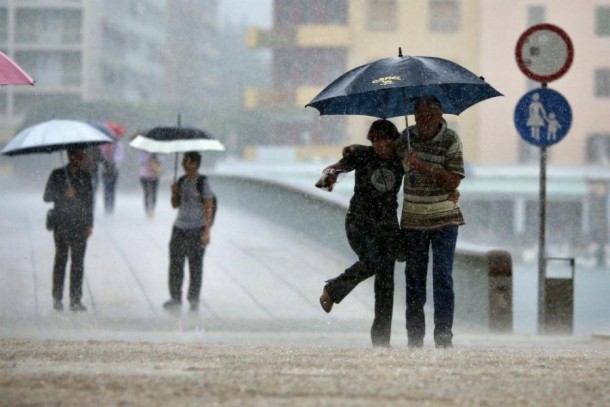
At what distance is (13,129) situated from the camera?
74.7 meters

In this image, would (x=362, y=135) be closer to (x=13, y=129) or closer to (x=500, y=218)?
(x=500, y=218)

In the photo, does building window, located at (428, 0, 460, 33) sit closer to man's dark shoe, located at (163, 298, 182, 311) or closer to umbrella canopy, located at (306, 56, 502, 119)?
man's dark shoe, located at (163, 298, 182, 311)

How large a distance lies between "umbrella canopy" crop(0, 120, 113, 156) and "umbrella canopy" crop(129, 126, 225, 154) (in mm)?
634

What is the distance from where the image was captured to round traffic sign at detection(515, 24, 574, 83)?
43.0 ft

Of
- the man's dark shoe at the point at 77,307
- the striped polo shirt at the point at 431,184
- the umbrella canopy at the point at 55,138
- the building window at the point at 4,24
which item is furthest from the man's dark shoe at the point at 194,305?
the building window at the point at 4,24

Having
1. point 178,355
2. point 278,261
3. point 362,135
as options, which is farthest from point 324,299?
point 362,135

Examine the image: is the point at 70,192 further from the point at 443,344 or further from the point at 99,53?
the point at 99,53

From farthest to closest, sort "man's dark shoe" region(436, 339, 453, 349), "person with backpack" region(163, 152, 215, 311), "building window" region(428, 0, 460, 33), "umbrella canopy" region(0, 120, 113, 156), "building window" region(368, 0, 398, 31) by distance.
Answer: "building window" region(428, 0, 460, 33)
"building window" region(368, 0, 398, 31)
"person with backpack" region(163, 152, 215, 311)
"umbrella canopy" region(0, 120, 113, 156)
"man's dark shoe" region(436, 339, 453, 349)

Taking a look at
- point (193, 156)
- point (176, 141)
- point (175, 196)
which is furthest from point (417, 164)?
point (176, 141)

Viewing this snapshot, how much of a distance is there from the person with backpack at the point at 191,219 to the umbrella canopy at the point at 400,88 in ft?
12.5

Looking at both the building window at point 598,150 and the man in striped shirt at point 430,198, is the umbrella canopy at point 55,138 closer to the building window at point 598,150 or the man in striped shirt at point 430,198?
the man in striped shirt at point 430,198

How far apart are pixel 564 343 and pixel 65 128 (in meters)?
4.88

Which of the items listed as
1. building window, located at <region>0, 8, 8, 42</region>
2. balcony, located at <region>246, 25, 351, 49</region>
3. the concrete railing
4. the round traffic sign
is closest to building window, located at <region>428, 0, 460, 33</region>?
balcony, located at <region>246, 25, 351, 49</region>

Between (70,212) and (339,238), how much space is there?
6.35m
